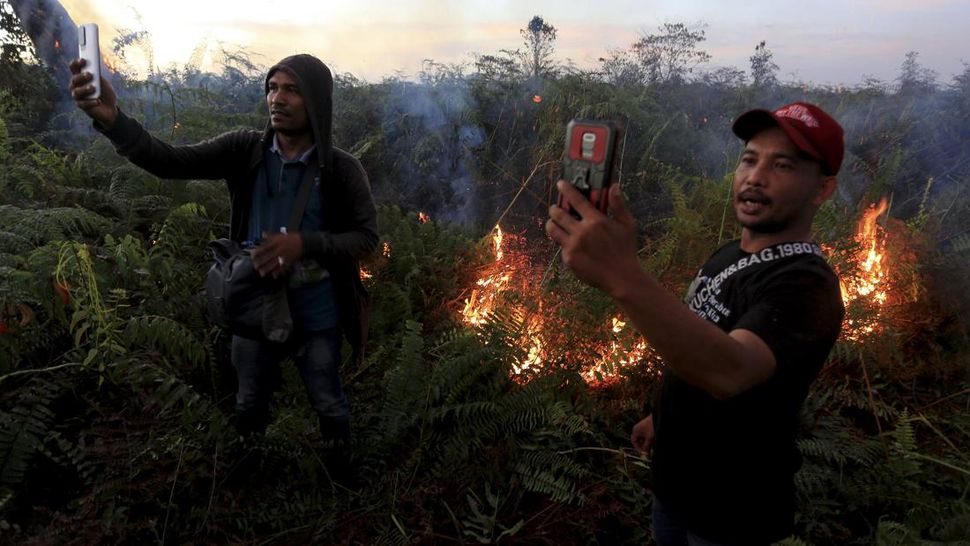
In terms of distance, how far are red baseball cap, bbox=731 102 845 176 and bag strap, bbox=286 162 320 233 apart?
1877 mm

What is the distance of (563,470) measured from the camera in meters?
3.32

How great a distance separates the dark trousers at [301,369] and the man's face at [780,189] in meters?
1.99

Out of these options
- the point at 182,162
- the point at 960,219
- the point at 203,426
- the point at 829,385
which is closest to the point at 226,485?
the point at 203,426

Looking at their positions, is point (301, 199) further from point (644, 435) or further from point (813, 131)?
point (813, 131)

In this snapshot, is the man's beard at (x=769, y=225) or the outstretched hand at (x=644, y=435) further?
the outstretched hand at (x=644, y=435)

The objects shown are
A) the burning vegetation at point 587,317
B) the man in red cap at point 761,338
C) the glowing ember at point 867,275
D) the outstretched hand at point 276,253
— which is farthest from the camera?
the glowing ember at point 867,275

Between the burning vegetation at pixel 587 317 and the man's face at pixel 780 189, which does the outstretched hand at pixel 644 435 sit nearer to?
the man's face at pixel 780 189

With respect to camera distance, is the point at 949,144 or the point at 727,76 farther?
the point at 727,76

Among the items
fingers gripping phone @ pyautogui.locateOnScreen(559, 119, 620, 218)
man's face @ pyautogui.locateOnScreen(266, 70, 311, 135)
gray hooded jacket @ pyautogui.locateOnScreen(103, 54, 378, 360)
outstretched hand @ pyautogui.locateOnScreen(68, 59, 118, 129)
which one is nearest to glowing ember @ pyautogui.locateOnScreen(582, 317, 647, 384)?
gray hooded jacket @ pyautogui.locateOnScreen(103, 54, 378, 360)

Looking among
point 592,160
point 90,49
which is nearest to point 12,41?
point 90,49

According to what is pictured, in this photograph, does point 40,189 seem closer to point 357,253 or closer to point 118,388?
point 118,388

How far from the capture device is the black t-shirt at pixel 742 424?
1.46 m

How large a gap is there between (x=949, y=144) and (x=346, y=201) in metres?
8.82

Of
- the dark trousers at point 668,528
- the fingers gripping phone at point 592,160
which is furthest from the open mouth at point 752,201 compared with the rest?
the dark trousers at point 668,528
